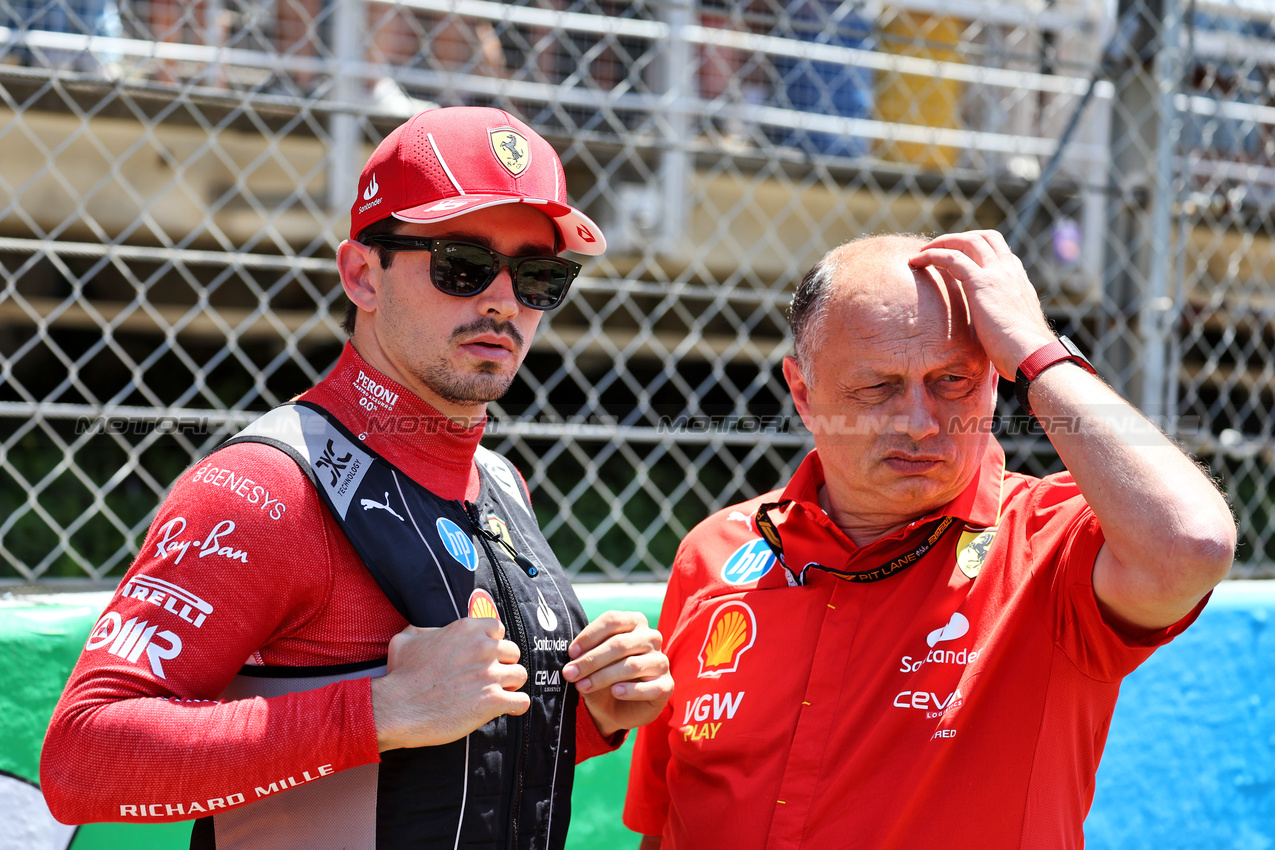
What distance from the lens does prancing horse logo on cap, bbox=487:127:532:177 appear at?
170cm

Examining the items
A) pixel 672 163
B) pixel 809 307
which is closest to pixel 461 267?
pixel 809 307

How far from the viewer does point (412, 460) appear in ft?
5.49

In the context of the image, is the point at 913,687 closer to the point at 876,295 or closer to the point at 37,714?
the point at 876,295

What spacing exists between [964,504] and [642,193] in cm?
335

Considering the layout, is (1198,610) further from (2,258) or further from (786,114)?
(2,258)

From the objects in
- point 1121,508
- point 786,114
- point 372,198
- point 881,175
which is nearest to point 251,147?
point 786,114

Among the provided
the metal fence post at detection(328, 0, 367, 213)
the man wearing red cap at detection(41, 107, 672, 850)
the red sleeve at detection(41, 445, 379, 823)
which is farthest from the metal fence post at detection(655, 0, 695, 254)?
the red sleeve at detection(41, 445, 379, 823)

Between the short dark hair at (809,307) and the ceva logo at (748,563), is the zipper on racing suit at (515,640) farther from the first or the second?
the short dark hair at (809,307)

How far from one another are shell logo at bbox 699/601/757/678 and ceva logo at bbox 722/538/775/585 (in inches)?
2.4

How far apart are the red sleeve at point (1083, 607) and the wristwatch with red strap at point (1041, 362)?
0.71 feet

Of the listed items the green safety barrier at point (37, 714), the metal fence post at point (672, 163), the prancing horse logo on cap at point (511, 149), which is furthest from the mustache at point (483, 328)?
the metal fence post at point (672, 163)

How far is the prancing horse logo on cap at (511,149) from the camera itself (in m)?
1.70

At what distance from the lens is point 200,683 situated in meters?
1.38

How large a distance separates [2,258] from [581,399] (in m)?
3.27
